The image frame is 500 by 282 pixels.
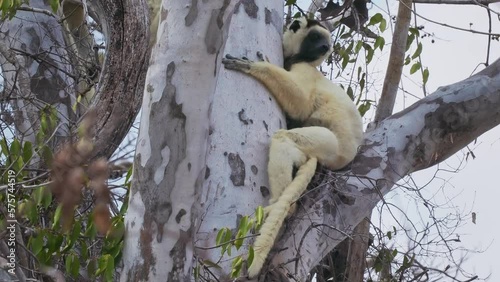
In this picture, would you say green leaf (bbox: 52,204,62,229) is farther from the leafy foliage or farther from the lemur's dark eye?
the lemur's dark eye

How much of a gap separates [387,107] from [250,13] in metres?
1.40

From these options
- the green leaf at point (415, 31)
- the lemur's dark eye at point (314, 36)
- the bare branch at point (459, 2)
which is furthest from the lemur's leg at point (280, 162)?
the green leaf at point (415, 31)

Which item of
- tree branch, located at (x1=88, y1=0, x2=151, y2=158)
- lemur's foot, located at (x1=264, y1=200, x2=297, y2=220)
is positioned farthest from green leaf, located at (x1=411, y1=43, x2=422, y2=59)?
tree branch, located at (x1=88, y1=0, x2=151, y2=158)

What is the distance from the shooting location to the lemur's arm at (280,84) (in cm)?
573

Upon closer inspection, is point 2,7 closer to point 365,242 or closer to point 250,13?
point 250,13

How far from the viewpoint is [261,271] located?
4.88 meters

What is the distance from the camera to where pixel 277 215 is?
5250 mm

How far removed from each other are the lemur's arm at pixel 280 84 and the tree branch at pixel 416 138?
52cm

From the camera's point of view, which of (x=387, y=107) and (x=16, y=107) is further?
(x=387, y=107)

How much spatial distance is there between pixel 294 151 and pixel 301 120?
79 cm

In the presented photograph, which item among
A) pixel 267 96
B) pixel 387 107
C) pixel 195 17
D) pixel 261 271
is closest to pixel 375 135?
pixel 387 107

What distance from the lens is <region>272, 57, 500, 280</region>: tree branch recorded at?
5.72 meters

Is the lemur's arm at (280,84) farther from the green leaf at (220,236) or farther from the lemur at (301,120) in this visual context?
the green leaf at (220,236)

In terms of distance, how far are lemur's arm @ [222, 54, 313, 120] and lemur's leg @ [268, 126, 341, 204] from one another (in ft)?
0.80
